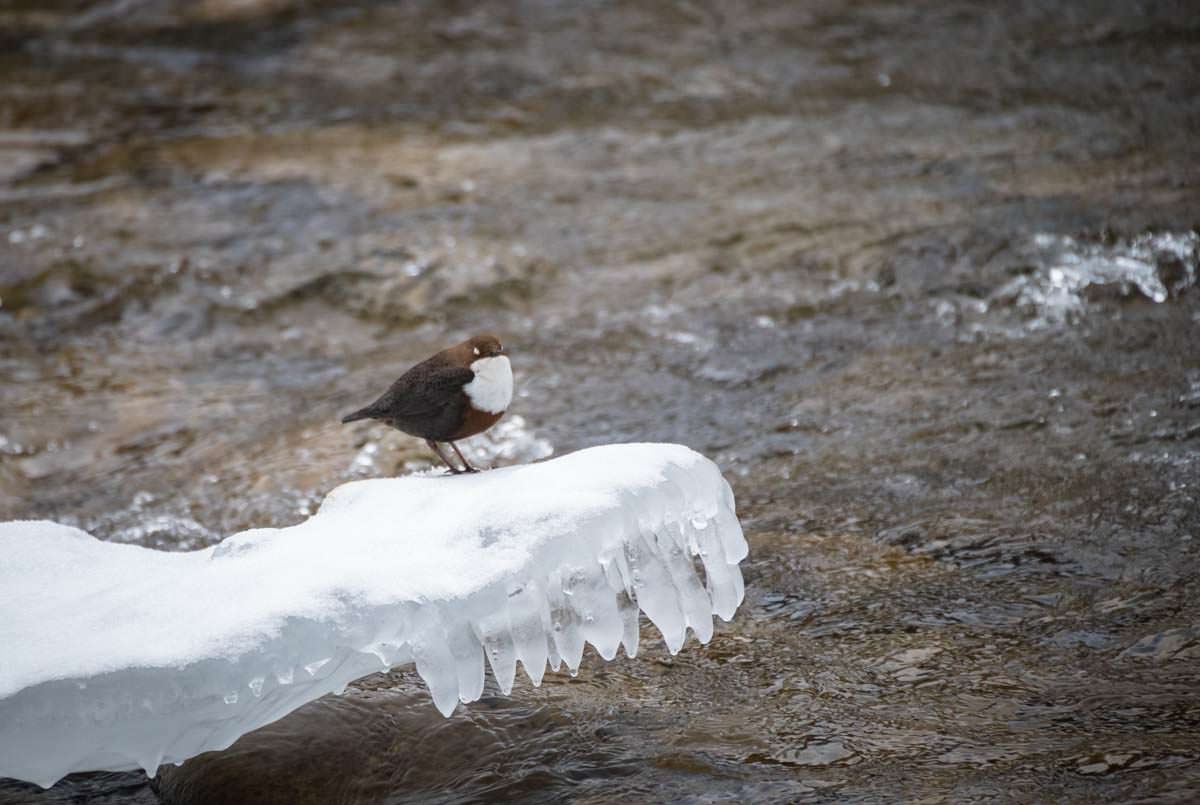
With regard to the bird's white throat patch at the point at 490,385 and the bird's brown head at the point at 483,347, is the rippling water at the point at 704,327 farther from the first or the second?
the bird's brown head at the point at 483,347

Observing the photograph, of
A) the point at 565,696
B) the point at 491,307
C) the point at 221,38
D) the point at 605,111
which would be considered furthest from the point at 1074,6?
the point at 565,696

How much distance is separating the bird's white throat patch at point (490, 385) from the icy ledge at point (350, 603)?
0.29 metres

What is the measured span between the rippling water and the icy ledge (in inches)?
19.0

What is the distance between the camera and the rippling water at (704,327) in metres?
3.24

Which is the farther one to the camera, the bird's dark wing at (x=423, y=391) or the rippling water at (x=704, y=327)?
the bird's dark wing at (x=423, y=391)

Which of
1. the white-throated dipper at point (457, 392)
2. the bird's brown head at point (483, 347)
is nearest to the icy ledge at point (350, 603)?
the white-throated dipper at point (457, 392)

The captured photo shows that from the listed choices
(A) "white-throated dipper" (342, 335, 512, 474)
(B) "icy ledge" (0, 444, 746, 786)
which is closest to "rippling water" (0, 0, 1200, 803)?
(B) "icy ledge" (0, 444, 746, 786)

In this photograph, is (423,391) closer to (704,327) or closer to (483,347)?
(483,347)

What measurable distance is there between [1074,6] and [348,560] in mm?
8539

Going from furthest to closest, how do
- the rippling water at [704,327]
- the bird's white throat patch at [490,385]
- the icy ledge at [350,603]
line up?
the bird's white throat patch at [490,385] < the rippling water at [704,327] < the icy ledge at [350,603]

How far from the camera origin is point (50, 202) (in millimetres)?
7832

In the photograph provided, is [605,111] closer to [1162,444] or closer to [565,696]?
[1162,444]

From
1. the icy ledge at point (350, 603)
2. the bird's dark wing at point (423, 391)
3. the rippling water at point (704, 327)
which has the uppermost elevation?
the bird's dark wing at point (423, 391)

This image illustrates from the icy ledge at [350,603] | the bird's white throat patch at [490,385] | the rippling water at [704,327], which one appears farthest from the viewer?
the bird's white throat patch at [490,385]
